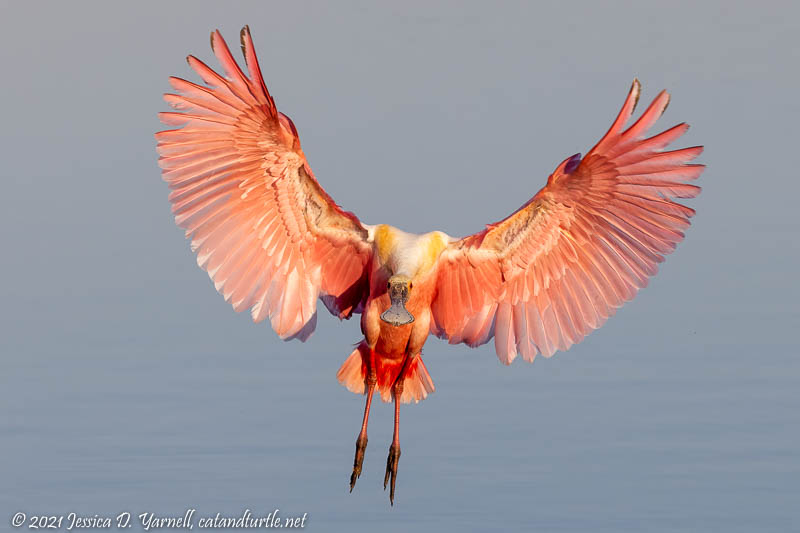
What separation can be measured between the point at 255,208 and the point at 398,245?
127 cm

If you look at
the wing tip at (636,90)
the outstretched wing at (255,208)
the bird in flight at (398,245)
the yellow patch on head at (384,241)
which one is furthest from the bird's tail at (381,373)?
the wing tip at (636,90)

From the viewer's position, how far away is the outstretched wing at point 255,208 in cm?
1533

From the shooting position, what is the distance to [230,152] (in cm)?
1559

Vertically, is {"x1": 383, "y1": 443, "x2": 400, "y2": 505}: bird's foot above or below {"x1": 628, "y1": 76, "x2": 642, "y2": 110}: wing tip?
below

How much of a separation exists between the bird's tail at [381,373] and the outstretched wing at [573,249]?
0.55 meters

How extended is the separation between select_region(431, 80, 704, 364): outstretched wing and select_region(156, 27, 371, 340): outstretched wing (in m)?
0.96

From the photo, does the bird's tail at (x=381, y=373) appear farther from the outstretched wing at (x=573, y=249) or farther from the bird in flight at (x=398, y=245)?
the outstretched wing at (x=573, y=249)

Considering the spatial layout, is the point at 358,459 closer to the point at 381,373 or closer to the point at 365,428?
the point at 365,428

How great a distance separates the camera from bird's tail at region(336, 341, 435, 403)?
1598 centimetres

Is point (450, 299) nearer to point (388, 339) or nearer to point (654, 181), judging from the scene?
point (388, 339)

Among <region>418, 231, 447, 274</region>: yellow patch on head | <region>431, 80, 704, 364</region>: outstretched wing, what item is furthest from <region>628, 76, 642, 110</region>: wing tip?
<region>418, 231, 447, 274</region>: yellow patch on head

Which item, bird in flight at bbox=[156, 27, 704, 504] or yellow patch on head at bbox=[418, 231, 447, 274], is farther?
yellow patch on head at bbox=[418, 231, 447, 274]

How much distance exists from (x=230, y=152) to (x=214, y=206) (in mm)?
520

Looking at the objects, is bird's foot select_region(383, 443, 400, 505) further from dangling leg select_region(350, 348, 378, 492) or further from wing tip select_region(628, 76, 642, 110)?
wing tip select_region(628, 76, 642, 110)
